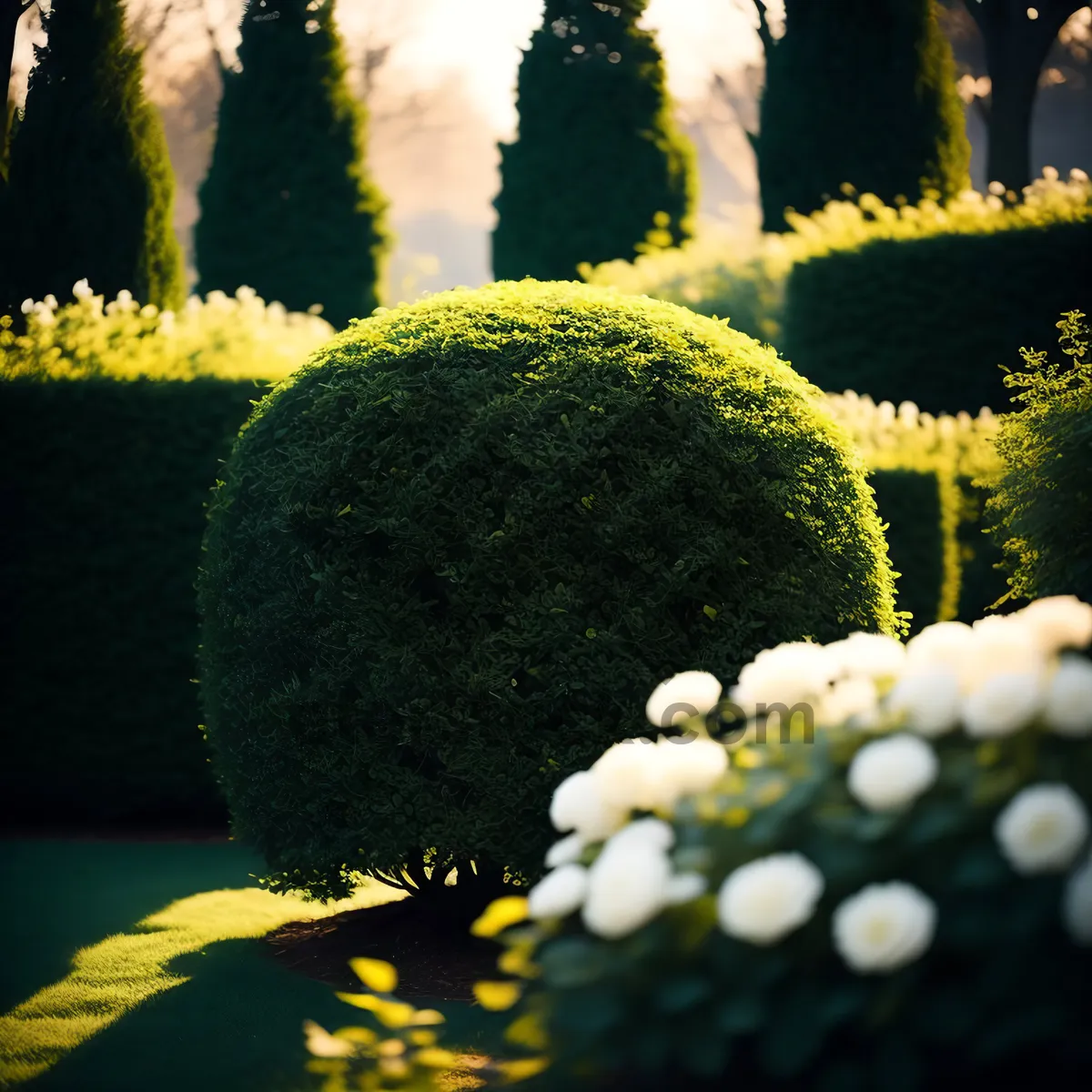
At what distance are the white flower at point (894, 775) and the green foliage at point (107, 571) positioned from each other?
5.87 meters

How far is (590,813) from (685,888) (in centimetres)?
42

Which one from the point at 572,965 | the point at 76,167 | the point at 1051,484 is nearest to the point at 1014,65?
the point at 76,167

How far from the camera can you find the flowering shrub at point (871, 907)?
6.26ft

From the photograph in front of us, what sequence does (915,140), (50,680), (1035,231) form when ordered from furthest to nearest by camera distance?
1. (915,140)
2. (1035,231)
3. (50,680)

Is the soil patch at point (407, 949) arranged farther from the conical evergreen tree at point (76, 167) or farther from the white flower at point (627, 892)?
the conical evergreen tree at point (76, 167)

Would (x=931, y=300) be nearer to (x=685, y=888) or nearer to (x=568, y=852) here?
(x=568, y=852)

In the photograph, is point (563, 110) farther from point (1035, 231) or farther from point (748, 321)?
point (1035, 231)

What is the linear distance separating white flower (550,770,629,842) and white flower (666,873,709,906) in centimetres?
34

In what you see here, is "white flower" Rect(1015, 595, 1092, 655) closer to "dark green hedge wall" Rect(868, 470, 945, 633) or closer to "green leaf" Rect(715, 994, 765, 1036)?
"green leaf" Rect(715, 994, 765, 1036)

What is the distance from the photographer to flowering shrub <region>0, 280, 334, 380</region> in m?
7.41

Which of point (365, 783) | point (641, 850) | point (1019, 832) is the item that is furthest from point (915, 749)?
point (365, 783)

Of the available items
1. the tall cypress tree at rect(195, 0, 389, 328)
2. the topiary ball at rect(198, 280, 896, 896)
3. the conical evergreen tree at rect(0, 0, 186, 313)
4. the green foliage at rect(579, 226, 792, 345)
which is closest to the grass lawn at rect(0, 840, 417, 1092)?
the topiary ball at rect(198, 280, 896, 896)

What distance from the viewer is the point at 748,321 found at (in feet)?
41.4

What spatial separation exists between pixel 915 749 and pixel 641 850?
1.80ft
